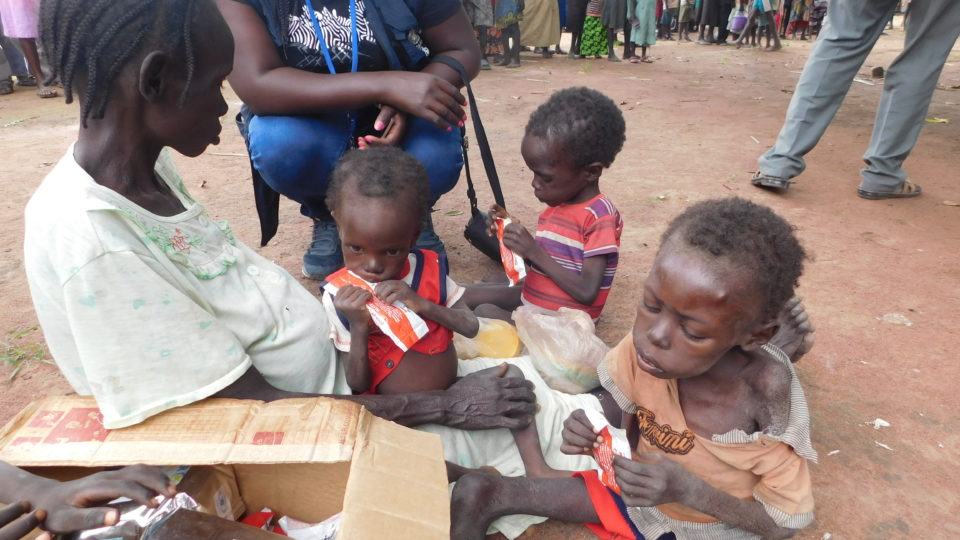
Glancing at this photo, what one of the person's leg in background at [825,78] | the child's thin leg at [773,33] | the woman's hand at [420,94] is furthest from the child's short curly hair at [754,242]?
the child's thin leg at [773,33]

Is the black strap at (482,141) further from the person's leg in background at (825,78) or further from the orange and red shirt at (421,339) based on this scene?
the person's leg in background at (825,78)

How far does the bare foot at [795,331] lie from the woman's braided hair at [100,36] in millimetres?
1680

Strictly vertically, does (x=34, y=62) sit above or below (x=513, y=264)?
above

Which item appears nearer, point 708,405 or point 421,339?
point 708,405

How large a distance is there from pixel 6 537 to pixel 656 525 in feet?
4.67

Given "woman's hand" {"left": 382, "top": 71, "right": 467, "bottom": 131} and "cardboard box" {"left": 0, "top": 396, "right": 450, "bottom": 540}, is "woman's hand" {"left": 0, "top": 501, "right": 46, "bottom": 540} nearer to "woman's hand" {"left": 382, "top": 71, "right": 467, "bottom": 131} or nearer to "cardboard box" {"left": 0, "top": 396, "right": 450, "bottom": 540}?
"cardboard box" {"left": 0, "top": 396, "right": 450, "bottom": 540}

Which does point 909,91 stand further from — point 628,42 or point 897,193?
point 628,42

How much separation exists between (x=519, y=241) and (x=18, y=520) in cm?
169

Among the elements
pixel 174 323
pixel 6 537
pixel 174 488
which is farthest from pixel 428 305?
pixel 6 537

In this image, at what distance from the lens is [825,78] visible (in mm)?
3768

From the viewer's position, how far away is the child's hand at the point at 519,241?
235cm

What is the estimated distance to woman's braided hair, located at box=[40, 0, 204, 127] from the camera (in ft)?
4.09

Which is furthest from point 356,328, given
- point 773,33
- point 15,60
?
point 773,33

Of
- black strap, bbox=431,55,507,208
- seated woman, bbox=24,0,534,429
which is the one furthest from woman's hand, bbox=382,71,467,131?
seated woman, bbox=24,0,534,429
